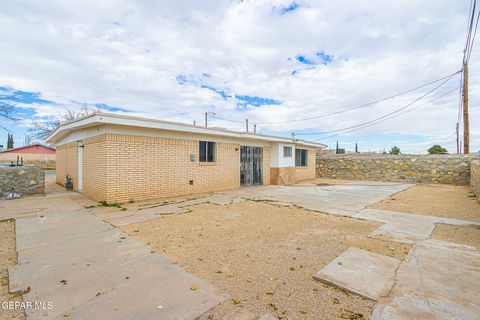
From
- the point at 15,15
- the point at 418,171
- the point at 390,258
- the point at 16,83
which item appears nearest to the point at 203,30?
the point at 15,15

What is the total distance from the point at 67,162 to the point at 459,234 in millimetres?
14967

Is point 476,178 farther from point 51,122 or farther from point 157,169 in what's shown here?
point 51,122

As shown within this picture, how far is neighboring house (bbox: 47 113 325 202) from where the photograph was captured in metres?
7.33

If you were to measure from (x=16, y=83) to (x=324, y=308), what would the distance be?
21651 mm

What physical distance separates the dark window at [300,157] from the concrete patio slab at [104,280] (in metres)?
13.5

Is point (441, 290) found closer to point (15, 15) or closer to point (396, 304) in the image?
point (396, 304)

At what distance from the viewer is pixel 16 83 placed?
15180 millimetres

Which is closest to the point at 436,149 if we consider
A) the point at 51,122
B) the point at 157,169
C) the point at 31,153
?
the point at 157,169

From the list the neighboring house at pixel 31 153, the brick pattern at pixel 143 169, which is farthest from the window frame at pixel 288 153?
the neighboring house at pixel 31 153

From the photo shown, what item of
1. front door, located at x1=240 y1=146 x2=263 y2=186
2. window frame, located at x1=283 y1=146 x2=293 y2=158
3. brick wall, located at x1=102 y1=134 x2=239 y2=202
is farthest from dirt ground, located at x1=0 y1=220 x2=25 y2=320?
window frame, located at x1=283 y1=146 x2=293 y2=158

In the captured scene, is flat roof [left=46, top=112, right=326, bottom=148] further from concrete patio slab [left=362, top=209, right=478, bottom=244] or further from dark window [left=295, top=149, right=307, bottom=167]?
concrete patio slab [left=362, top=209, right=478, bottom=244]

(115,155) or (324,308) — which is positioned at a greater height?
(115,155)

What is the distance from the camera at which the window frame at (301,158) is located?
1614cm

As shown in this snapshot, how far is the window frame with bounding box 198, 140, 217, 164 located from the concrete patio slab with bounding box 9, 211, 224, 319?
5953 millimetres
